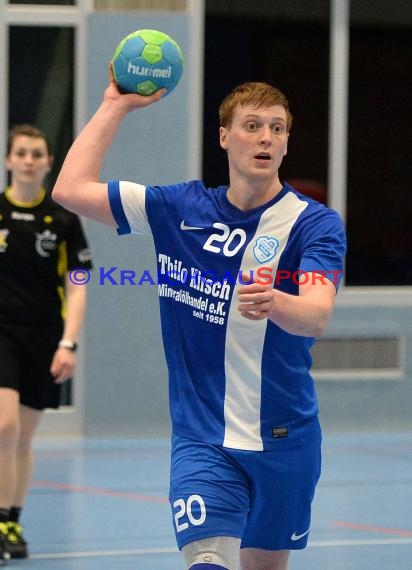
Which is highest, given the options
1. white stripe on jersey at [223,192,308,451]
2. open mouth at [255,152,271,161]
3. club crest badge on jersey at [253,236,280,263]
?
open mouth at [255,152,271,161]

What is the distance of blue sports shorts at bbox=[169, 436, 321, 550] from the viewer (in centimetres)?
382

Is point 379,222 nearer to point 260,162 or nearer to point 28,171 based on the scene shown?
point 28,171

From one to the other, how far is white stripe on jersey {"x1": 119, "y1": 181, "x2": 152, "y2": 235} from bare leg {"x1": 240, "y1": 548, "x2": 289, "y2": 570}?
3.56 feet

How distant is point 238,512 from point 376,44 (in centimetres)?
771

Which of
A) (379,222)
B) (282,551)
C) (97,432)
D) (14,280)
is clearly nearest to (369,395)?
(379,222)

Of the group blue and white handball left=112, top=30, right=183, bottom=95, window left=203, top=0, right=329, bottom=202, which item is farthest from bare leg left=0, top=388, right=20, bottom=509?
window left=203, top=0, right=329, bottom=202

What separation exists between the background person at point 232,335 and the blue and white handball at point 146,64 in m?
0.05

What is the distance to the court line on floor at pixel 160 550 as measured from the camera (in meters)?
6.29

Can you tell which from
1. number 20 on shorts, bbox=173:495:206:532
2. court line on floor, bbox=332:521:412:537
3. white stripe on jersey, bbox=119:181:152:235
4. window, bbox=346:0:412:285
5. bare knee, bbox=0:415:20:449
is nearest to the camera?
number 20 on shorts, bbox=173:495:206:532

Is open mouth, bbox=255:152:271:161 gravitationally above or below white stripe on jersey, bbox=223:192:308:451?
above

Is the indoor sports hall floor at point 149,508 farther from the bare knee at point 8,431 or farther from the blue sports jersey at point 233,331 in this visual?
the blue sports jersey at point 233,331

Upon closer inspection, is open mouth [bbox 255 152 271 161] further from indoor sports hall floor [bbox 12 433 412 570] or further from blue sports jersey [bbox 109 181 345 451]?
indoor sports hall floor [bbox 12 433 412 570]

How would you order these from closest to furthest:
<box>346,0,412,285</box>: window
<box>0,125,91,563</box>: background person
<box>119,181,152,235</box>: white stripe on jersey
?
1. <box>119,181,152,235</box>: white stripe on jersey
2. <box>0,125,91,563</box>: background person
3. <box>346,0,412,285</box>: window

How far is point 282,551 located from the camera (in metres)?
4.09
